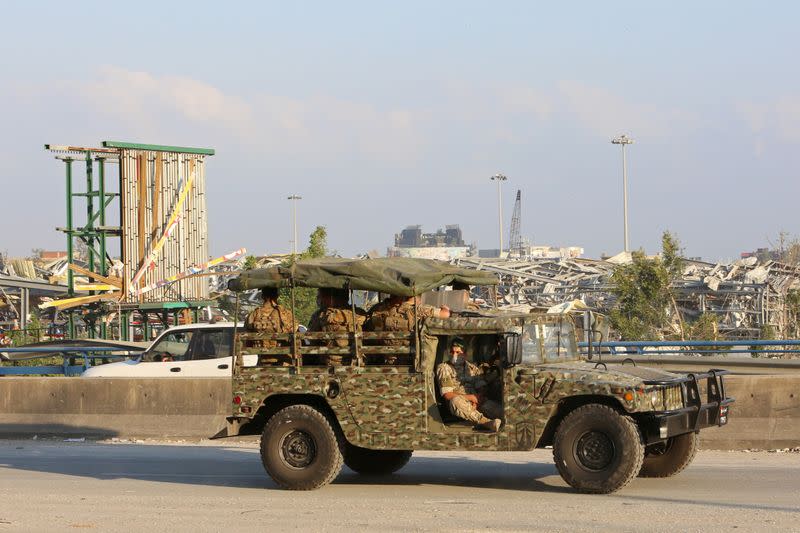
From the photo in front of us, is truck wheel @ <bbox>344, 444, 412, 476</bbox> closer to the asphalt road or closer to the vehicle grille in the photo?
the asphalt road

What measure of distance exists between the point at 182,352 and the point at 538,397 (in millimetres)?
10114

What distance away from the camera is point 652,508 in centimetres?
980

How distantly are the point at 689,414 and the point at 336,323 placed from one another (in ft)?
11.9

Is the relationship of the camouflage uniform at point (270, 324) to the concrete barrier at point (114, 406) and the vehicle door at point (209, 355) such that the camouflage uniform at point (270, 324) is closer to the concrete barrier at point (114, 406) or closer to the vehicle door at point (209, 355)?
the concrete barrier at point (114, 406)

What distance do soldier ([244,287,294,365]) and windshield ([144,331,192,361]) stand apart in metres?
7.70

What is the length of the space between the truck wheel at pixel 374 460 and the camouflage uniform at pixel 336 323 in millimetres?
1596

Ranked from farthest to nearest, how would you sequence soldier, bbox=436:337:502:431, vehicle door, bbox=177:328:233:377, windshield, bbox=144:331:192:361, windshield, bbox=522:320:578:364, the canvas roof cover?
windshield, bbox=144:331:192:361 < vehicle door, bbox=177:328:233:377 < the canvas roof cover < windshield, bbox=522:320:578:364 < soldier, bbox=436:337:502:431

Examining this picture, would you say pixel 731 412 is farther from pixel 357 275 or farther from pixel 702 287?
pixel 702 287

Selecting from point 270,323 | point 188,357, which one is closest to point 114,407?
point 188,357

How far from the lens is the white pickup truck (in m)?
19.2

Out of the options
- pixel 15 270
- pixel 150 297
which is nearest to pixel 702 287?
pixel 150 297

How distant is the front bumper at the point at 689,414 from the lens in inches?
414

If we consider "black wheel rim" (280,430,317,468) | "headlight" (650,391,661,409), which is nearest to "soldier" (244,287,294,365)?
"black wheel rim" (280,430,317,468)

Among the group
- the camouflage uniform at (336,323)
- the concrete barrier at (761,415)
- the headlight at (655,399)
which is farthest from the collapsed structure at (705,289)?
the headlight at (655,399)
